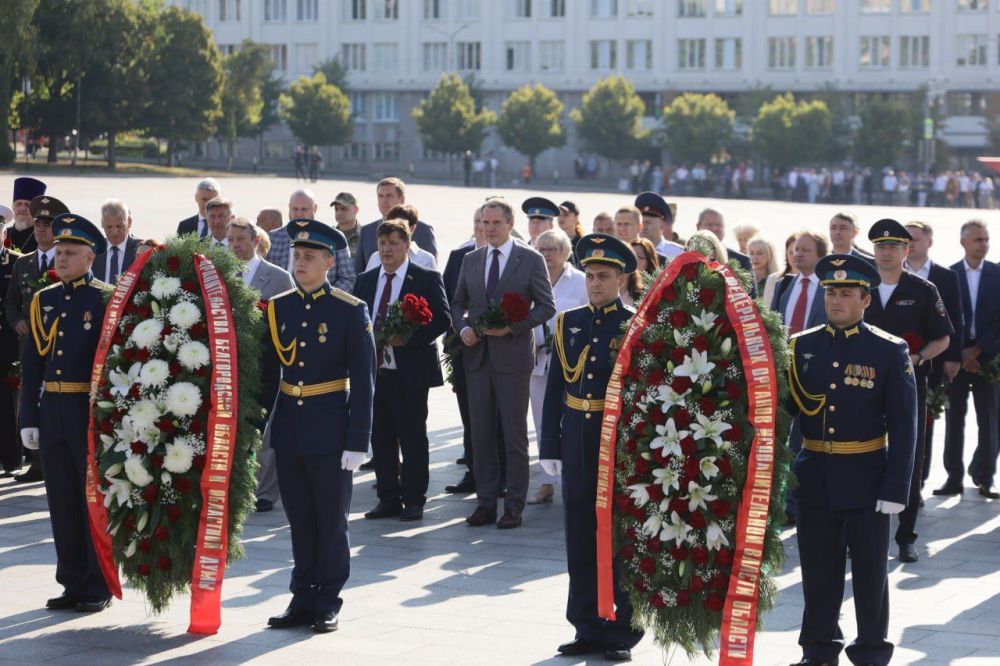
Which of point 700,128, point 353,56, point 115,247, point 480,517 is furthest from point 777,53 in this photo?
point 480,517

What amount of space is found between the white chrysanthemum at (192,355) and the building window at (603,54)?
→ 87.0 metres

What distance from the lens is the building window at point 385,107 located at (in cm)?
9856

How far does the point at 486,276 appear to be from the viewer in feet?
37.1

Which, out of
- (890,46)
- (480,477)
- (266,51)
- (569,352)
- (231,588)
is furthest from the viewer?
(890,46)

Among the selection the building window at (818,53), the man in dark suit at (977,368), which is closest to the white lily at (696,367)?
the man in dark suit at (977,368)

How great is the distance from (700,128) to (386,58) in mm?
30001

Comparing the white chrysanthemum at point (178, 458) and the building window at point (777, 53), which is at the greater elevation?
the building window at point (777, 53)

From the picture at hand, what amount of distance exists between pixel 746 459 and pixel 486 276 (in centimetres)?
434

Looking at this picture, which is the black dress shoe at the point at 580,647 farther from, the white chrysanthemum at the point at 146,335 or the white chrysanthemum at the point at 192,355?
the white chrysanthemum at the point at 146,335

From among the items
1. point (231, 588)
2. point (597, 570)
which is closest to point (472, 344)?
point (231, 588)

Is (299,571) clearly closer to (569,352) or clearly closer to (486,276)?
(569,352)

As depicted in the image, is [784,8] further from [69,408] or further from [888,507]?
[888,507]

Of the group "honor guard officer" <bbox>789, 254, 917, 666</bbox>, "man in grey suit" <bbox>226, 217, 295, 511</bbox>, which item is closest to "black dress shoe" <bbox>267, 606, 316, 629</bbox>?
"honor guard officer" <bbox>789, 254, 917, 666</bbox>

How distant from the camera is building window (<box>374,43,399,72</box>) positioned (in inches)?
3895
